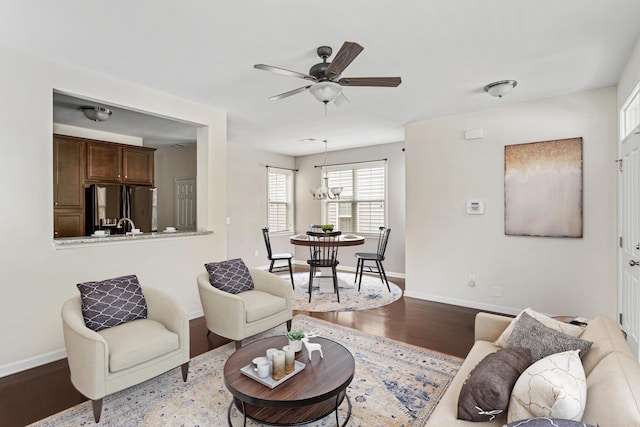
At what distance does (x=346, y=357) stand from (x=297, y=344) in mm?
354

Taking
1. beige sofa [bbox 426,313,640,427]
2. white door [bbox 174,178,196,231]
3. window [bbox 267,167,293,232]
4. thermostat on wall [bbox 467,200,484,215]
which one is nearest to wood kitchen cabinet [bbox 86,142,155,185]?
white door [bbox 174,178,196,231]

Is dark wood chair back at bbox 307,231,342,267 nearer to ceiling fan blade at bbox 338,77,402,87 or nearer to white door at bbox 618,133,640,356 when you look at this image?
ceiling fan blade at bbox 338,77,402,87

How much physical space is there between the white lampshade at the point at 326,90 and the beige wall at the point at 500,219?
8.54 feet

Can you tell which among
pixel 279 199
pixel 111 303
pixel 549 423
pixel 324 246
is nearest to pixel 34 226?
pixel 111 303

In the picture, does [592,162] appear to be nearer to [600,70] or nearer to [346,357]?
[600,70]

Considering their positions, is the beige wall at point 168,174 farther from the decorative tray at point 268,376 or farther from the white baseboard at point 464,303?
the decorative tray at point 268,376

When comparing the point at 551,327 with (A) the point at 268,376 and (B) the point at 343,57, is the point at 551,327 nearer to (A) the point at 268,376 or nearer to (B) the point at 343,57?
(A) the point at 268,376

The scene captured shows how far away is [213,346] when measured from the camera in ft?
10.7

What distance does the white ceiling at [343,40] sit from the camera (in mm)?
2188

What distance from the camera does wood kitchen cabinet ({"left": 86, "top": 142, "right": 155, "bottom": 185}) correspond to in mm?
4855

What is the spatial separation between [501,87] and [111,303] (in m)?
4.20

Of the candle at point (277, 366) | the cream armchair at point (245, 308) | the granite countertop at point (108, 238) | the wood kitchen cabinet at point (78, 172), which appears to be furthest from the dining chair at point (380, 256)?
the wood kitchen cabinet at point (78, 172)

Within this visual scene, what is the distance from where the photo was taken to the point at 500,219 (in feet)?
14.1

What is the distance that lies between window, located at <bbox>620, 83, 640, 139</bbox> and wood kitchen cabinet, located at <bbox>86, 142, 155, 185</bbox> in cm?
623
